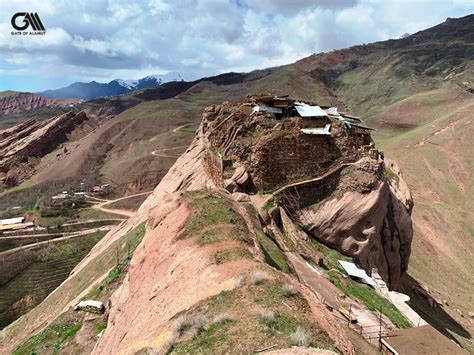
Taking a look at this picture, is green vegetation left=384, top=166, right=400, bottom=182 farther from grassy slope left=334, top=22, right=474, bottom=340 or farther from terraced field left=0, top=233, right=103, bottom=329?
terraced field left=0, top=233, right=103, bottom=329

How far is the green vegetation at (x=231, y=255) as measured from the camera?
557 inches

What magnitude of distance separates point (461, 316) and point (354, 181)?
2010 centimetres

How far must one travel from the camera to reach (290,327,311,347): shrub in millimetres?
8891

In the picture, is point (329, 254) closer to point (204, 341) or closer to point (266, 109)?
point (266, 109)

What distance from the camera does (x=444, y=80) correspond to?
16275 centimetres

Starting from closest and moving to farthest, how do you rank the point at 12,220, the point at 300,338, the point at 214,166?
1. the point at 300,338
2. the point at 214,166
3. the point at 12,220

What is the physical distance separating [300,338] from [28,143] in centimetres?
15572

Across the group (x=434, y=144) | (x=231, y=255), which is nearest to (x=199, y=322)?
(x=231, y=255)

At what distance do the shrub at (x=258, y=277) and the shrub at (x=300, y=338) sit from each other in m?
2.75

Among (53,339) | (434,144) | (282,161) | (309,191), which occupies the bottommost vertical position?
(434,144)

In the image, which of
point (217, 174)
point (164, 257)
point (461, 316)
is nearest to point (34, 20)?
point (217, 174)

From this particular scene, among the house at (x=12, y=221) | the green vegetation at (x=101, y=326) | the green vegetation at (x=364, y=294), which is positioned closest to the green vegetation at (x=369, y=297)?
the green vegetation at (x=364, y=294)

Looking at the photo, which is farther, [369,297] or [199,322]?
[369,297]

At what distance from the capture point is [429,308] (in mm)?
Result: 36125
